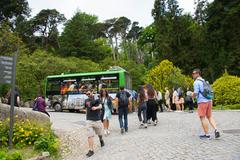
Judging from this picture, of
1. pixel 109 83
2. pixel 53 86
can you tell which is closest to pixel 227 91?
pixel 109 83

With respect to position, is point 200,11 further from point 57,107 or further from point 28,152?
point 28,152

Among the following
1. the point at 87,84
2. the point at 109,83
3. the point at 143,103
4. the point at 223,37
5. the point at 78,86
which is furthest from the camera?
the point at 223,37

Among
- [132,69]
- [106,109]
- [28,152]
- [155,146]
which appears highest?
[132,69]

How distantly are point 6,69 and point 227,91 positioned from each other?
70.9 feet

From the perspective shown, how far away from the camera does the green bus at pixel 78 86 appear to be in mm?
28375

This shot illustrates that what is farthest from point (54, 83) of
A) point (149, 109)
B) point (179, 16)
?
point (179, 16)

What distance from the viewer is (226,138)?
38.4 ft

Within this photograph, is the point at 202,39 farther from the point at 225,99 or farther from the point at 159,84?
the point at 225,99

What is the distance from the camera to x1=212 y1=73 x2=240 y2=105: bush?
29781 mm

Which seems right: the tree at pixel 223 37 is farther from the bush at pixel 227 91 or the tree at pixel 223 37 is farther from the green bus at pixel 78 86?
the green bus at pixel 78 86

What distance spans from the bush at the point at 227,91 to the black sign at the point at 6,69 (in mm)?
21317

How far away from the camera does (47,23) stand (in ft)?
225

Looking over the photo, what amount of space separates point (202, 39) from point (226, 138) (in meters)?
41.1

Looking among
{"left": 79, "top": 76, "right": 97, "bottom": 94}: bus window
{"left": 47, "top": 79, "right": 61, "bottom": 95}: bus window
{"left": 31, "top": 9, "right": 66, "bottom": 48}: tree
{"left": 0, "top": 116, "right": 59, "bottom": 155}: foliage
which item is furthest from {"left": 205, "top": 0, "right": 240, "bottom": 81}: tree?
{"left": 0, "top": 116, "right": 59, "bottom": 155}: foliage
